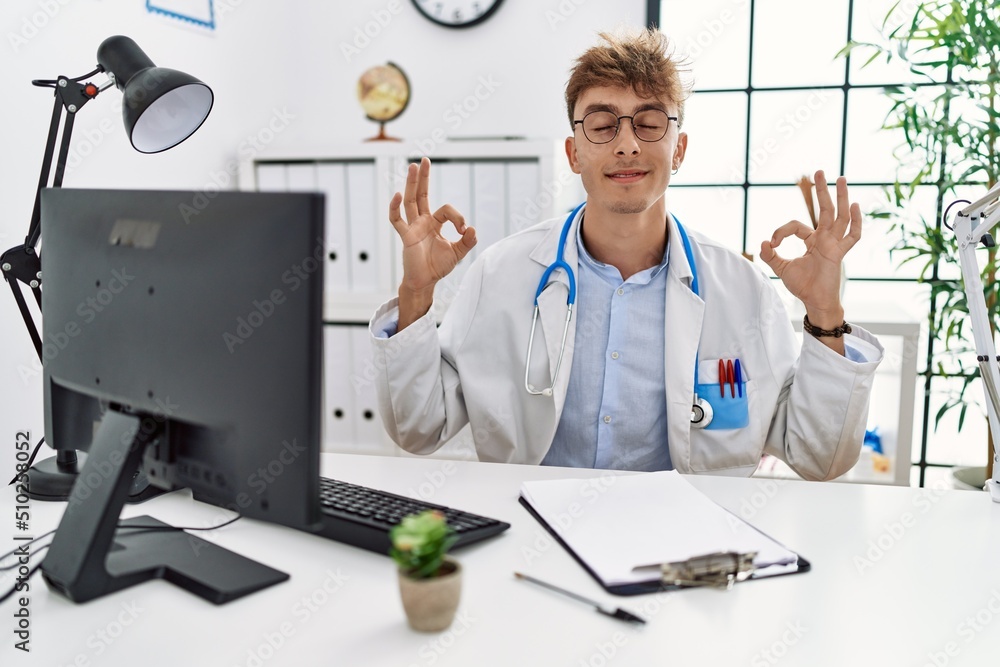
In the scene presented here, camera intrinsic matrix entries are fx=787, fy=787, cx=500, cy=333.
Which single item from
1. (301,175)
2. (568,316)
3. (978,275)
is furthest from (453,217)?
(301,175)

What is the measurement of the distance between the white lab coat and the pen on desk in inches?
24.0

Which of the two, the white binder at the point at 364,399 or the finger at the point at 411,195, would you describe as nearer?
the finger at the point at 411,195

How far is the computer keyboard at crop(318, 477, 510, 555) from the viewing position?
0.99 metres

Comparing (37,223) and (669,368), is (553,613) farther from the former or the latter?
Answer: (37,223)

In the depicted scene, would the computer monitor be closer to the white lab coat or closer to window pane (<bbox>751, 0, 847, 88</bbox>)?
the white lab coat

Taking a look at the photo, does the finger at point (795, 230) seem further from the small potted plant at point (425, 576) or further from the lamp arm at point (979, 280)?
the small potted plant at point (425, 576)

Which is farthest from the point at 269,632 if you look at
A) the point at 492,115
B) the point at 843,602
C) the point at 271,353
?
the point at 492,115

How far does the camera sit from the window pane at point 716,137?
9.27 feet

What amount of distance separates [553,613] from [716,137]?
2.37 m

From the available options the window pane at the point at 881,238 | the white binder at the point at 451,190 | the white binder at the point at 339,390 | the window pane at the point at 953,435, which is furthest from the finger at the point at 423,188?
the window pane at the point at 953,435

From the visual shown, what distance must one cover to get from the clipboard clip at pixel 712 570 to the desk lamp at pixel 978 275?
46cm

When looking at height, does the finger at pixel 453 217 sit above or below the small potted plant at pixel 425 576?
above

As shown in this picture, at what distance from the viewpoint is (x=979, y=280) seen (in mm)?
1103

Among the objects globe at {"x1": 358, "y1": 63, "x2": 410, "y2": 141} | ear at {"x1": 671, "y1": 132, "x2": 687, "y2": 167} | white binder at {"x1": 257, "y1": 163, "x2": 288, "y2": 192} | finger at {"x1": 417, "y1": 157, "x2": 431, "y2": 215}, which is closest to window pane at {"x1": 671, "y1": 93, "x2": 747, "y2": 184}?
globe at {"x1": 358, "y1": 63, "x2": 410, "y2": 141}
